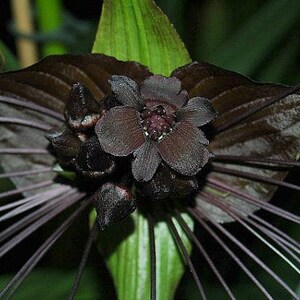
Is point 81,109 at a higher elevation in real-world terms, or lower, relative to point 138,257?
higher

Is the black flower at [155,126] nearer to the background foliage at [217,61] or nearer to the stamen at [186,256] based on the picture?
the stamen at [186,256]

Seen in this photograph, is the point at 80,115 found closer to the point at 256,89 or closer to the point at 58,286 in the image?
the point at 256,89

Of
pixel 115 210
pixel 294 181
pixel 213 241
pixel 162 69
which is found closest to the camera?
pixel 115 210

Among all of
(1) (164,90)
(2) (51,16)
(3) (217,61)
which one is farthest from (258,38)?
(1) (164,90)

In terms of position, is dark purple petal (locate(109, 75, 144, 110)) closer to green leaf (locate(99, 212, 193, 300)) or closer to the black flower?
the black flower

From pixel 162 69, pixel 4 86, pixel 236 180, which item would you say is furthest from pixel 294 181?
pixel 4 86

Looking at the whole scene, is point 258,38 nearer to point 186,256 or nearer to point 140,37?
point 140,37
